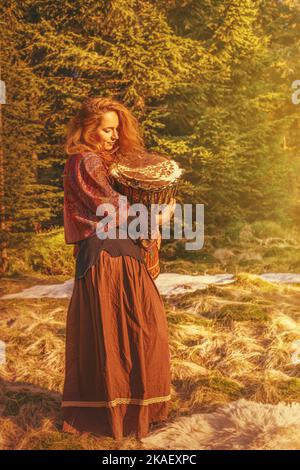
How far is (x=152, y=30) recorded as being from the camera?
949 cm

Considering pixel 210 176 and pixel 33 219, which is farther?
pixel 210 176

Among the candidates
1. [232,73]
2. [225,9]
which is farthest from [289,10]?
[225,9]

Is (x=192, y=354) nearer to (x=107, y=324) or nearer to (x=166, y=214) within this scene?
(x=107, y=324)

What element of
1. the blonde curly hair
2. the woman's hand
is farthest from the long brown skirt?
the blonde curly hair

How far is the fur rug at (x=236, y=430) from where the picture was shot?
11.4ft

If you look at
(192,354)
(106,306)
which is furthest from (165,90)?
(106,306)

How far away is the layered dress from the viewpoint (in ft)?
11.1

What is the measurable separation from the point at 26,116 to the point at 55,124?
1.37 meters

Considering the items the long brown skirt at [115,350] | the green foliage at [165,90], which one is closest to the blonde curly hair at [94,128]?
the long brown skirt at [115,350]

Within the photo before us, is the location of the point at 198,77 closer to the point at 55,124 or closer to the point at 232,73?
the point at 232,73

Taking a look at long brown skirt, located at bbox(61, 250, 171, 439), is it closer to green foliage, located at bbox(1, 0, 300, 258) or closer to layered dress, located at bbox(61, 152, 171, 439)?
layered dress, located at bbox(61, 152, 171, 439)

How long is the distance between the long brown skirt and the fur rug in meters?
0.20

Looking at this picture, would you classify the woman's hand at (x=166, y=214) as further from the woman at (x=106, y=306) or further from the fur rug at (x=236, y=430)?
the fur rug at (x=236, y=430)

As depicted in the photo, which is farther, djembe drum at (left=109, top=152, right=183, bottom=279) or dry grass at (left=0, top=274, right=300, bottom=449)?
dry grass at (left=0, top=274, right=300, bottom=449)
